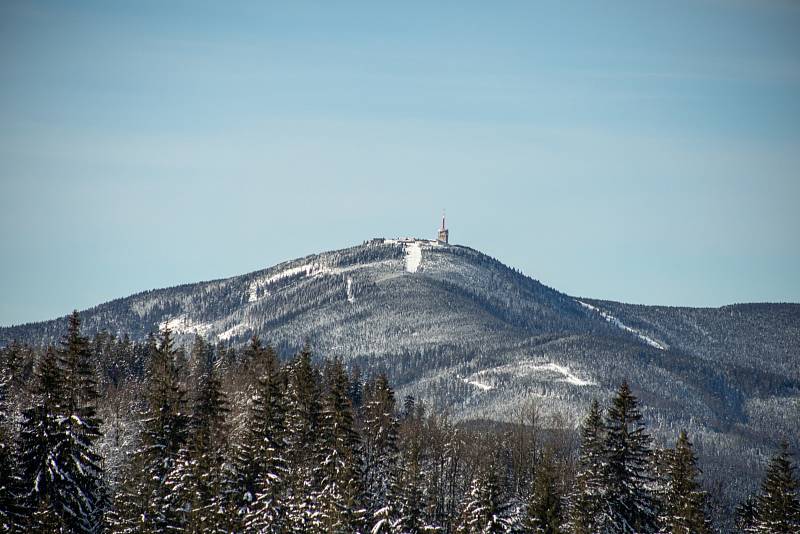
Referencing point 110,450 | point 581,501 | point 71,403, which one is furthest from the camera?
point 110,450

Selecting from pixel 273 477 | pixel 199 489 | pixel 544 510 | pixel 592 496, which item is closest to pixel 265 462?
pixel 273 477

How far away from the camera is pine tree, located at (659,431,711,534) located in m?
82.5

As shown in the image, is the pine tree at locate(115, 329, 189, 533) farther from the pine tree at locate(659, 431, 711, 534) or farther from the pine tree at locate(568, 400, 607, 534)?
the pine tree at locate(659, 431, 711, 534)

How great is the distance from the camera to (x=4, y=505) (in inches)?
2783

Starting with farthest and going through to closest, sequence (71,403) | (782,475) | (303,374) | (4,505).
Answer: (303,374) → (782,475) → (71,403) → (4,505)

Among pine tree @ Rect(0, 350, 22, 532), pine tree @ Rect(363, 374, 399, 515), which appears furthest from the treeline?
pine tree @ Rect(363, 374, 399, 515)

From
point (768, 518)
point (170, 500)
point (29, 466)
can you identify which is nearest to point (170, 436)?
point (170, 500)

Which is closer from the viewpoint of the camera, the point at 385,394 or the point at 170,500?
the point at 170,500

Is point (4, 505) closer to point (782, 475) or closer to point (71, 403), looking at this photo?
point (71, 403)

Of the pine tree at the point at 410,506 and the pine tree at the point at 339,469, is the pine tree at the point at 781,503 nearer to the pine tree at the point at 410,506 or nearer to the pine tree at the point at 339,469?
the pine tree at the point at 410,506

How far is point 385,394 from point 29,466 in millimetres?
39491

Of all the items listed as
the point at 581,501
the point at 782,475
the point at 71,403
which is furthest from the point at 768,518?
the point at 71,403

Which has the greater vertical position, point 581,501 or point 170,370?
point 170,370

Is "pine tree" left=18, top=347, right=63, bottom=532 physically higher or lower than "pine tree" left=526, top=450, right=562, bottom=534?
higher
